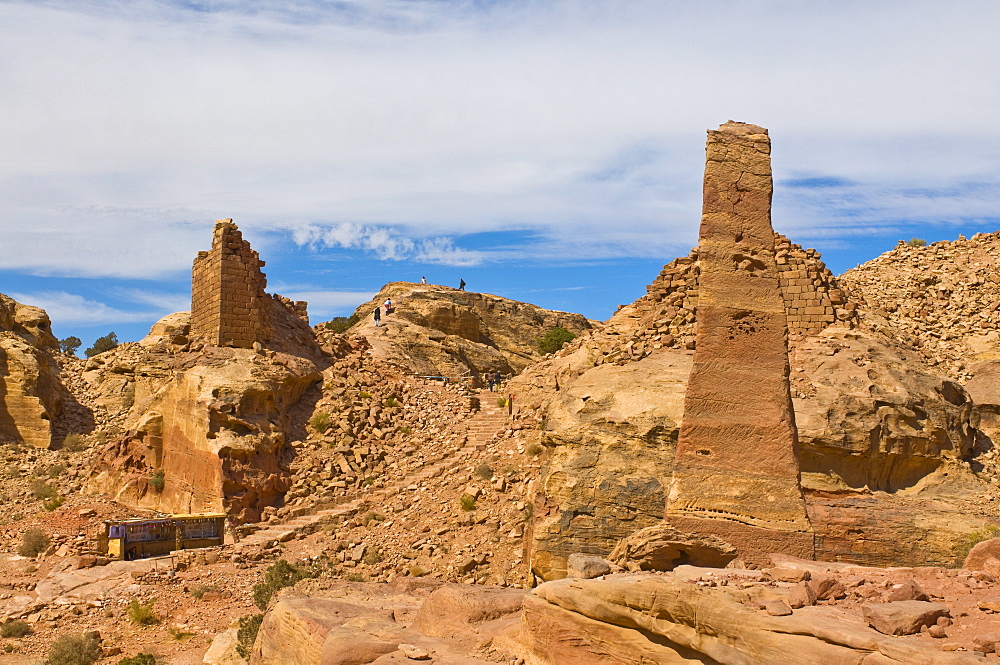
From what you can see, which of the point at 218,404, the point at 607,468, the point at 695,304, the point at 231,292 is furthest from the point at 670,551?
the point at 231,292

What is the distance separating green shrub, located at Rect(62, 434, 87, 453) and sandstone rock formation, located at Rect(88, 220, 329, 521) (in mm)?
1615

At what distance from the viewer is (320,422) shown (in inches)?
837

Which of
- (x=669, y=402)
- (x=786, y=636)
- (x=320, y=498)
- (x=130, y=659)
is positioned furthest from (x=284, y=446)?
(x=786, y=636)

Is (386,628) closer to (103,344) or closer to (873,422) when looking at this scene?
(873,422)

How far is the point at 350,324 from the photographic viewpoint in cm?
3981

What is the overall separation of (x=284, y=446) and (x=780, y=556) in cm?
1391

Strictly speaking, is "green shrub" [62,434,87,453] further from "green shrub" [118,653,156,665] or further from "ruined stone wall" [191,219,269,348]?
"green shrub" [118,653,156,665]

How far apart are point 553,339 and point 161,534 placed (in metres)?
23.8

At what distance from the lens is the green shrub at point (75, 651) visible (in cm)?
1325

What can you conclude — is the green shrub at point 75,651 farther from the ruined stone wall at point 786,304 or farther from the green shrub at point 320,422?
the ruined stone wall at point 786,304

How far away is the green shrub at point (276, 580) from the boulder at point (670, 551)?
25.4 ft

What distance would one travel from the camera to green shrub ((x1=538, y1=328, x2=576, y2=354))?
39062 mm

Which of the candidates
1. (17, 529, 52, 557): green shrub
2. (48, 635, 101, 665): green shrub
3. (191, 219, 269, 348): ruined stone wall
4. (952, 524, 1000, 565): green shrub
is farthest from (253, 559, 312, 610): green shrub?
(952, 524, 1000, 565): green shrub

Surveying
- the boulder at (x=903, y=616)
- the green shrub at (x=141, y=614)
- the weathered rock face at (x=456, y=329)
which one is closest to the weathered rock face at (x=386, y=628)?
the boulder at (x=903, y=616)
